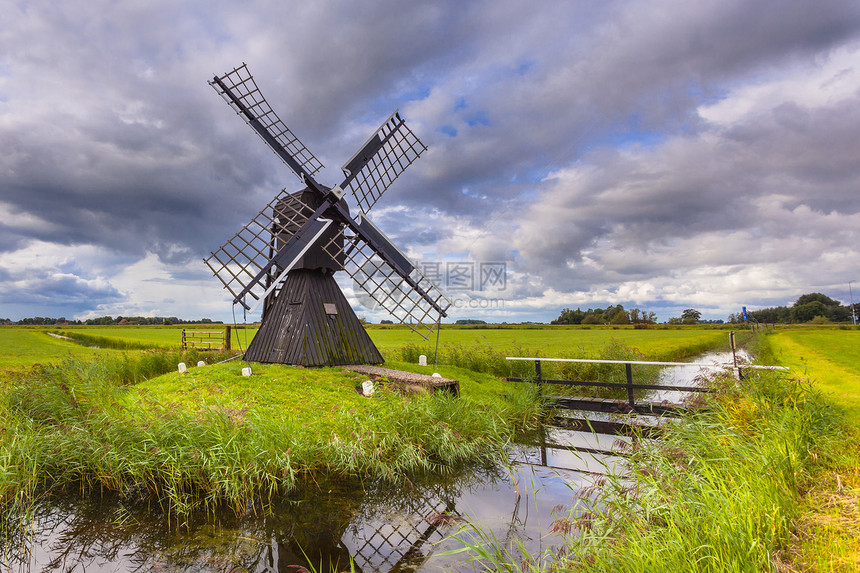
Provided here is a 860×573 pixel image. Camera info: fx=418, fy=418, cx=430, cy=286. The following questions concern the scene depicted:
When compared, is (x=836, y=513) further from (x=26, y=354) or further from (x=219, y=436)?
(x=26, y=354)

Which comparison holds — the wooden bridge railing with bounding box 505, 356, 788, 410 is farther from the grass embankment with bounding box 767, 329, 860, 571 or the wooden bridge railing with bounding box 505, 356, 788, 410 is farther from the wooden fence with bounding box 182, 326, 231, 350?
the wooden fence with bounding box 182, 326, 231, 350

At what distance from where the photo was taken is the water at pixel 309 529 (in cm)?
421

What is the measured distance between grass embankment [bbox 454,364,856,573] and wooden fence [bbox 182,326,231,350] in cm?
1792

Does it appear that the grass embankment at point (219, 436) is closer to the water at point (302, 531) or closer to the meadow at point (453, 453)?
the meadow at point (453, 453)

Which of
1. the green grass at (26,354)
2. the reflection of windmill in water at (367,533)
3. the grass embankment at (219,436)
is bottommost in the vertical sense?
the reflection of windmill in water at (367,533)

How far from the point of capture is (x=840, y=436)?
4.54 metres

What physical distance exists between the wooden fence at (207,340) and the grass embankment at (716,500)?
17922mm

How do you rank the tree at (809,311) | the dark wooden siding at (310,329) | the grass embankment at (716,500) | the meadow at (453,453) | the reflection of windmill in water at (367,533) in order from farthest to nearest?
the tree at (809,311) < the dark wooden siding at (310,329) < the reflection of windmill in water at (367,533) < the meadow at (453,453) < the grass embankment at (716,500)

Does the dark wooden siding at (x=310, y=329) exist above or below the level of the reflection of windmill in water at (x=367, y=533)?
above

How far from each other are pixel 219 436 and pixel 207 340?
759 inches

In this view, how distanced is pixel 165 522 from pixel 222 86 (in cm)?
1171

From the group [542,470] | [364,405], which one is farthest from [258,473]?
[542,470]

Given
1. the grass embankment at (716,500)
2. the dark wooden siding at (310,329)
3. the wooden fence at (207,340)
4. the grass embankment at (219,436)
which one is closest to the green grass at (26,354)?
the wooden fence at (207,340)

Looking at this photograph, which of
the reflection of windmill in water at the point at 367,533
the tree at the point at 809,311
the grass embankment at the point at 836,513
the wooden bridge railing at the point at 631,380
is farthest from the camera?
the tree at the point at 809,311
